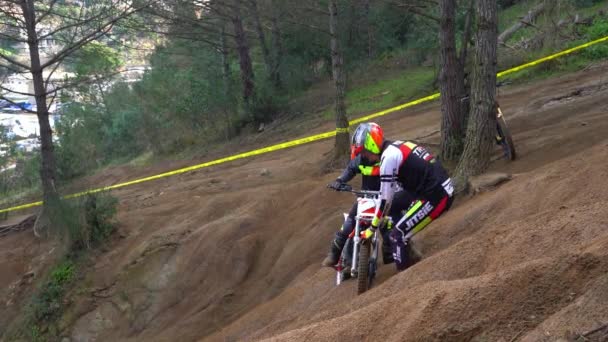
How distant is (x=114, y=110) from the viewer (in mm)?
43156

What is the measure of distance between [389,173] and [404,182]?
0.41 m

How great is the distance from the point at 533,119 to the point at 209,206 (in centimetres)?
749

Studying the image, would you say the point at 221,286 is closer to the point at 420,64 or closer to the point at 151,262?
the point at 151,262

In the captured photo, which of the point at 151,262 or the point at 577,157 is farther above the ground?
the point at 577,157

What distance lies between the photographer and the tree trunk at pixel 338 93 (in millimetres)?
13844

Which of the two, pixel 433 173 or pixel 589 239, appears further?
pixel 433 173

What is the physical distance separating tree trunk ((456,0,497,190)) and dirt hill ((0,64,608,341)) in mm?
728

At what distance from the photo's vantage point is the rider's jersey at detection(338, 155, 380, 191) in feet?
23.9

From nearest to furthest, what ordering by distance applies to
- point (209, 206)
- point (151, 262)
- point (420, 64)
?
1. point (151, 262)
2. point (209, 206)
3. point (420, 64)

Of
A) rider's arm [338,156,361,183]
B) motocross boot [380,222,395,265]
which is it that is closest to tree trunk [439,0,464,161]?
motocross boot [380,222,395,265]

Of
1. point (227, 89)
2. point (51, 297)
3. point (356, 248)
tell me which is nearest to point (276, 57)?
point (227, 89)

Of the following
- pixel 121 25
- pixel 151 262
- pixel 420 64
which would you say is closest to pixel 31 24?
pixel 121 25

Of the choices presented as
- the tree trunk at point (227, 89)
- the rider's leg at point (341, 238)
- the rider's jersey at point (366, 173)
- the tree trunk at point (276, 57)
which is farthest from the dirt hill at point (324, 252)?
the tree trunk at point (276, 57)

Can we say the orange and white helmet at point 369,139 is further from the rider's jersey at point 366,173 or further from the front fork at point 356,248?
the front fork at point 356,248
